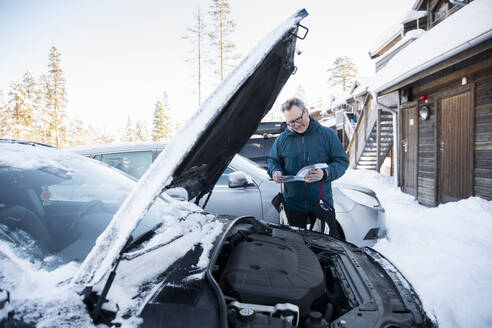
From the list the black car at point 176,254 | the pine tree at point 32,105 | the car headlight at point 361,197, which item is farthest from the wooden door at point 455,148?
the pine tree at point 32,105

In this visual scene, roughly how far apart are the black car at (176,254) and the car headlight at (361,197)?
1.48 meters

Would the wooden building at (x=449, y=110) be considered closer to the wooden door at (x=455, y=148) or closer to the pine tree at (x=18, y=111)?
the wooden door at (x=455, y=148)

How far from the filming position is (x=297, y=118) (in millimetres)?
2648

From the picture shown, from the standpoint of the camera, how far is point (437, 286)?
2.66 metres

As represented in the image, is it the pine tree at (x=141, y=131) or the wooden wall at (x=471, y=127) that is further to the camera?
the pine tree at (x=141, y=131)

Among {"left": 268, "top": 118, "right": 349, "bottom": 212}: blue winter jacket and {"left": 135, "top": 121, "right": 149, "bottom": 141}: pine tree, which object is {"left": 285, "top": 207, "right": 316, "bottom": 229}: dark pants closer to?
{"left": 268, "top": 118, "right": 349, "bottom": 212}: blue winter jacket

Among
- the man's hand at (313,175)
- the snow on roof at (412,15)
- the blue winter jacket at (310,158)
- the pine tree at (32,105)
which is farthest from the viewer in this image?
the pine tree at (32,105)

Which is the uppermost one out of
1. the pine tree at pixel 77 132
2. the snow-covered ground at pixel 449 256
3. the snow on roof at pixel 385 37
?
the snow on roof at pixel 385 37

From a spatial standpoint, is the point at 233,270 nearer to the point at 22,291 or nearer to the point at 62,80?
the point at 22,291

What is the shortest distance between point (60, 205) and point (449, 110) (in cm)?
773

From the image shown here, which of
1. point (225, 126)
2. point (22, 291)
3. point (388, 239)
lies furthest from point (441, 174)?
point (22, 291)

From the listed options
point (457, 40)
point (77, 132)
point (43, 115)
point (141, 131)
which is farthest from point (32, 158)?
point (141, 131)

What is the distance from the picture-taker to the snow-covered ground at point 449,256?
227 centimetres

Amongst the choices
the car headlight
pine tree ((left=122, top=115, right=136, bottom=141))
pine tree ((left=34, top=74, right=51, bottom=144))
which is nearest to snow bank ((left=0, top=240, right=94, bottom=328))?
the car headlight
